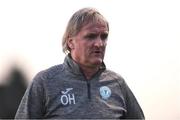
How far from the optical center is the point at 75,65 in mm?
4492

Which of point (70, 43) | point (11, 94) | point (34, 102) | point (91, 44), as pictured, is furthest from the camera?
point (11, 94)

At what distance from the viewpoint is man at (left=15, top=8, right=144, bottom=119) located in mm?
4371

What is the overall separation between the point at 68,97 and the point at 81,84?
0.43ft

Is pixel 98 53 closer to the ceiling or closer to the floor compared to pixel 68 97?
closer to the ceiling

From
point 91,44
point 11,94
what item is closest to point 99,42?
point 91,44

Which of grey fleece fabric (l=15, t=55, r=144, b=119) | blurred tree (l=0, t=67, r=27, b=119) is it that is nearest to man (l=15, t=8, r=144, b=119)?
grey fleece fabric (l=15, t=55, r=144, b=119)

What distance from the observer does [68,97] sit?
4.39 m

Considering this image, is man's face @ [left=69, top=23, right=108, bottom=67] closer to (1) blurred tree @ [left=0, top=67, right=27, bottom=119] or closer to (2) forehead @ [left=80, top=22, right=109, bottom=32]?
(2) forehead @ [left=80, top=22, right=109, bottom=32]

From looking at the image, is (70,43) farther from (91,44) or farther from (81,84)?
(81,84)

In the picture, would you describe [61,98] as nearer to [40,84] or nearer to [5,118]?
[40,84]

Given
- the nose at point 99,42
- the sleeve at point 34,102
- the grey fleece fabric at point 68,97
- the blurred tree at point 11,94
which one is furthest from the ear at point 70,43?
the blurred tree at point 11,94

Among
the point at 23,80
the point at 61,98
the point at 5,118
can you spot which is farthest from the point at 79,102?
the point at 23,80

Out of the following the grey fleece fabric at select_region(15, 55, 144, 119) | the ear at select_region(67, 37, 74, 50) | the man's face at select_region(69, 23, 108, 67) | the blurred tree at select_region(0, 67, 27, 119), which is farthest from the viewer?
the blurred tree at select_region(0, 67, 27, 119)

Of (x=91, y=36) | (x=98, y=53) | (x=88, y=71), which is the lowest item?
(x=88, y=71)
